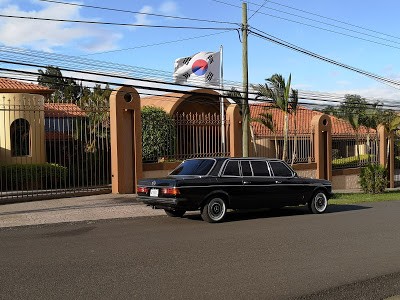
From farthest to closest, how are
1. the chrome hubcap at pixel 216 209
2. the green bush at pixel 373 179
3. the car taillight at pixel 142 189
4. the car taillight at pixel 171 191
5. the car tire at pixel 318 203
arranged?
the green bush at pixel 373 179
the car tire at pixel 318 203
the car taillight at pixel 142 189
the chrome hubcap at pixel 216 209
the car taillight at pixel 171 191

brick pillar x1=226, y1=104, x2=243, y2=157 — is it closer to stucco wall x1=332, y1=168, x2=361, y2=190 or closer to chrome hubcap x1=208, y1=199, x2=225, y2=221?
stucco wall x1=332, y1=168, x2=361, y2=190

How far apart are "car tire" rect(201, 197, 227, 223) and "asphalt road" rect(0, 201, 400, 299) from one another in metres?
0.26

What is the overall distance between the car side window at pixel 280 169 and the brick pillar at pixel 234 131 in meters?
7.34

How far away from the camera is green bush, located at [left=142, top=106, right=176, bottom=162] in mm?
19125

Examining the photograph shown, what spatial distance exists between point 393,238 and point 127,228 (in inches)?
214

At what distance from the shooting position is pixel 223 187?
11.5 meters

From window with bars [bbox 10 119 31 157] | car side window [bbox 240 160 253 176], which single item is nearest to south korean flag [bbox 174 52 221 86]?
window with bars [bbox 10 119 31 157]

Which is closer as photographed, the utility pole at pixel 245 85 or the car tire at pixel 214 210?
the car tire at pixel 214 210

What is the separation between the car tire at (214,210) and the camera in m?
11.3

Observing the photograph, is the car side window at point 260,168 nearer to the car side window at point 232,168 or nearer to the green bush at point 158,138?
the car side window at point 232,168

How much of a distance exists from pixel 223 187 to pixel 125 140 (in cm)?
694

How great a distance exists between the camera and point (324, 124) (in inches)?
976

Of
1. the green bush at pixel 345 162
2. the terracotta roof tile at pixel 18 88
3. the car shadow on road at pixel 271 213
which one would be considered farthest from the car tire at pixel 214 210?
the terracotta roof tile at pixel 18 88

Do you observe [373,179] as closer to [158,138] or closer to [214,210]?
[158,138]
